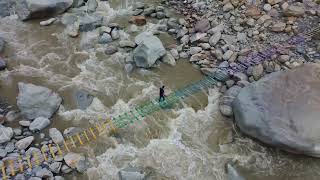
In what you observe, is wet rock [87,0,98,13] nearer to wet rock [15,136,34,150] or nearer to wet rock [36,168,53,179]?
wet rock [15,136,34,150]

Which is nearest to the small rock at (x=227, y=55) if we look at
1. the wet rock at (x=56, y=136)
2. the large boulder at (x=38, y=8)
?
the wet rock at (x=56, y=136)

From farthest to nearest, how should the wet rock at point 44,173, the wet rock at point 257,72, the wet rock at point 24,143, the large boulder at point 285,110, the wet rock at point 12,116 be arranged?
the wet rock at point 257,72, the wet rock at point 12,116, the wet rock at point 24,143, the large boulder at point 285,110, the wet rock at point 44,173

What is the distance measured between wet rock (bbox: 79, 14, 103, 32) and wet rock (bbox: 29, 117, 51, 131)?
3585 mm

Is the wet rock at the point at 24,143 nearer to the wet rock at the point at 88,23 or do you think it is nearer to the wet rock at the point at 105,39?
the wet rock at the point at 105,39

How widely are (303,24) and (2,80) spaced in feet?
25.7

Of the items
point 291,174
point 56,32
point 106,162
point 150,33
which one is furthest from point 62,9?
point 291,174

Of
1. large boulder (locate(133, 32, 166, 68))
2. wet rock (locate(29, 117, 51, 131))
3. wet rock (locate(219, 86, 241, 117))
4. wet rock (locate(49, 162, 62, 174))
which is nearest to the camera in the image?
wet rock (locate(49, 162, 62, 174))

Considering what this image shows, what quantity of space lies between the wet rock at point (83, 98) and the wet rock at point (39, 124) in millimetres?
834

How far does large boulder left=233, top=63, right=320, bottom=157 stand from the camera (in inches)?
309

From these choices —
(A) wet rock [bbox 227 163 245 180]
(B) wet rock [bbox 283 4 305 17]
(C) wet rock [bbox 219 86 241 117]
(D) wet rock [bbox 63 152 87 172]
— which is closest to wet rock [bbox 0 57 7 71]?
(D) wet rock [bbox 63 152 87 172]

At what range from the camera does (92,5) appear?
39.6 ft

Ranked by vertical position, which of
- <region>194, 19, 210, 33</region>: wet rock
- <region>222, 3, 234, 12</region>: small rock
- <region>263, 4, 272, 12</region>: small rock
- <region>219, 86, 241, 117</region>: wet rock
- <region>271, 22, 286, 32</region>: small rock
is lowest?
<region>219, 86, 241, 117</region>: wet rock

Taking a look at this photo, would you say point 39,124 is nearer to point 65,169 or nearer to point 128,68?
point 65,169

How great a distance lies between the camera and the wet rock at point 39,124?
27.8 feet
